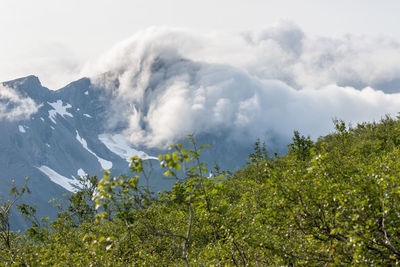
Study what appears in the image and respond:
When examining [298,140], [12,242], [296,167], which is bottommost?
[296,167]

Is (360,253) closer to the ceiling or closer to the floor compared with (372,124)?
closer to the floor

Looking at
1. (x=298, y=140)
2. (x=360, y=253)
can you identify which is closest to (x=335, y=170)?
(x=360, y=253)

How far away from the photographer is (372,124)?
255ft

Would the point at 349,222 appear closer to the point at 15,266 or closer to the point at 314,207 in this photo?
the point at 314,207

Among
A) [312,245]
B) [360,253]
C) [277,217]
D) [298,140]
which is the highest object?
[298,140]

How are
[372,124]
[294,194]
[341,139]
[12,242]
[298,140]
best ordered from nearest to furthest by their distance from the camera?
[294,194] → [341,139] → [12,242] → [298,140] → [372,124]

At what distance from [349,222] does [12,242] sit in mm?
19873

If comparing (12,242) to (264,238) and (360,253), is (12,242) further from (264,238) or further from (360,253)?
(360,253)

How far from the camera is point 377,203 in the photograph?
24.1 ft

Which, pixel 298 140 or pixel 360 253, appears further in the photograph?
pixel 298 140

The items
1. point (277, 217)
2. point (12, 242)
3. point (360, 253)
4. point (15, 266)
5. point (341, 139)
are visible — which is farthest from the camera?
point (12, 242)

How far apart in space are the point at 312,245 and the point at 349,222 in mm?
2003

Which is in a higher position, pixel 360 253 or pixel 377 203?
pixel 377 203

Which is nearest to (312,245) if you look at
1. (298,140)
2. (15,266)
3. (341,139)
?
(341,139)
